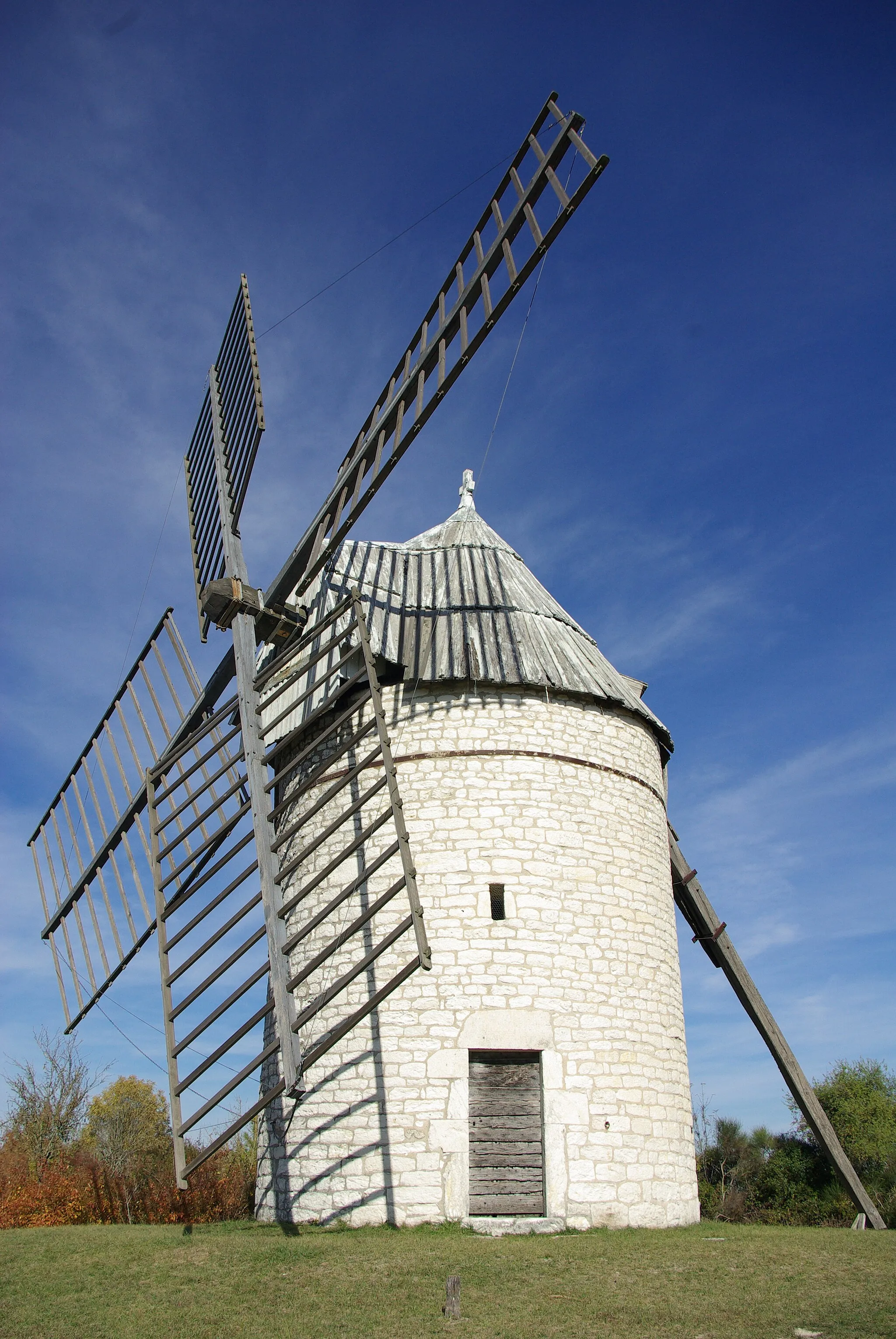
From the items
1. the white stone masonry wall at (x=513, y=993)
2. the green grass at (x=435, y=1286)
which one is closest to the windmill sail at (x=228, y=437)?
the white stone masonry wall at (x=513, y=993)

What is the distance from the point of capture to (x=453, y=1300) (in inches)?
186

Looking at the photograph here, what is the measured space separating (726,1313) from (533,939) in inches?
127

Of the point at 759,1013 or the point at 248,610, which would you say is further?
the point at 759,1013

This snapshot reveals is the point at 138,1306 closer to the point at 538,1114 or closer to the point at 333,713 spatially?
the point at 538,1114

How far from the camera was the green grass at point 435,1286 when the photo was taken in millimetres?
4590

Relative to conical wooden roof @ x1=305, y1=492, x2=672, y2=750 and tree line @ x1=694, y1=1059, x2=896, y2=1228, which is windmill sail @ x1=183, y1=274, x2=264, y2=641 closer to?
conical wooden roof @ x1=305, y1=492, x2=672, y2=750

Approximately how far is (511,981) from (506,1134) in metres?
1.14

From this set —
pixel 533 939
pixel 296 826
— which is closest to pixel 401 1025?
pixel 533 939

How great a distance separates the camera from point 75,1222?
39.1ft

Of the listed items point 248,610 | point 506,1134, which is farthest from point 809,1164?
point 248,610

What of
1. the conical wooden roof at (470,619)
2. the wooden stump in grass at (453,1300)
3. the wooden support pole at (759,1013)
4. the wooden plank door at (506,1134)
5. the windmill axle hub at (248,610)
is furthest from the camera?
the wooden support pole at (759,1013)

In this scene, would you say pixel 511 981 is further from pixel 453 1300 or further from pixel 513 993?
pixel 453 1300

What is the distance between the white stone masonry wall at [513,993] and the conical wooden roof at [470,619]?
0.23 metres

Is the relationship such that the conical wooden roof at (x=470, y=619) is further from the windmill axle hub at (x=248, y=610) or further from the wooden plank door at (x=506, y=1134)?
the wooden plank door at (x=506, y=1134)
